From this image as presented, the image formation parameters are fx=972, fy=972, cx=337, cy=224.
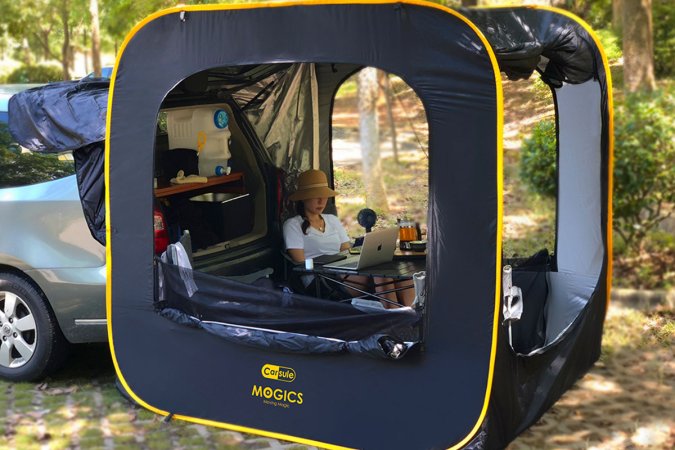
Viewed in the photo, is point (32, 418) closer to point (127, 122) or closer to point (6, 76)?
point (127, 122)

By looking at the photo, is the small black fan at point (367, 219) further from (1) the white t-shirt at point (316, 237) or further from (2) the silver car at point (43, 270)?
(2) the silver car at point (43, 270)

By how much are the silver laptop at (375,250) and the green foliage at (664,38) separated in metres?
9.34

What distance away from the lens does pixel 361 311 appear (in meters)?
4.68

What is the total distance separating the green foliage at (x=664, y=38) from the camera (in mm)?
13891

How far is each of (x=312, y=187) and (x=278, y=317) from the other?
1.60 metres

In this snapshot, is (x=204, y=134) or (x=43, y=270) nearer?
(x=43, y=270)

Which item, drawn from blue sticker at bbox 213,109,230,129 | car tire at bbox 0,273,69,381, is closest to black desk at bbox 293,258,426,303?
blue sticker at bbox 213,109,230,129

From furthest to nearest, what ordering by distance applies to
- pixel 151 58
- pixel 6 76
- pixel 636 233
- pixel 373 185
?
pixel 6 76
pixel 636 233
pixel 373 185
pixel 151 58

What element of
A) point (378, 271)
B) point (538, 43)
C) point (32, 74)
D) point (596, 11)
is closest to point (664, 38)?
point (596, 11)

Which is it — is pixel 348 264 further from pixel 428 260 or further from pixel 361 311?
pixel 428 260

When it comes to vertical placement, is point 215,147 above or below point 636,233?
above

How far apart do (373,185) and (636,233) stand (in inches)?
90.1

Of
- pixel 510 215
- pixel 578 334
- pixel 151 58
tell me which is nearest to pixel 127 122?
pixel 151 58

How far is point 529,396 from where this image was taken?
492 centimetres
